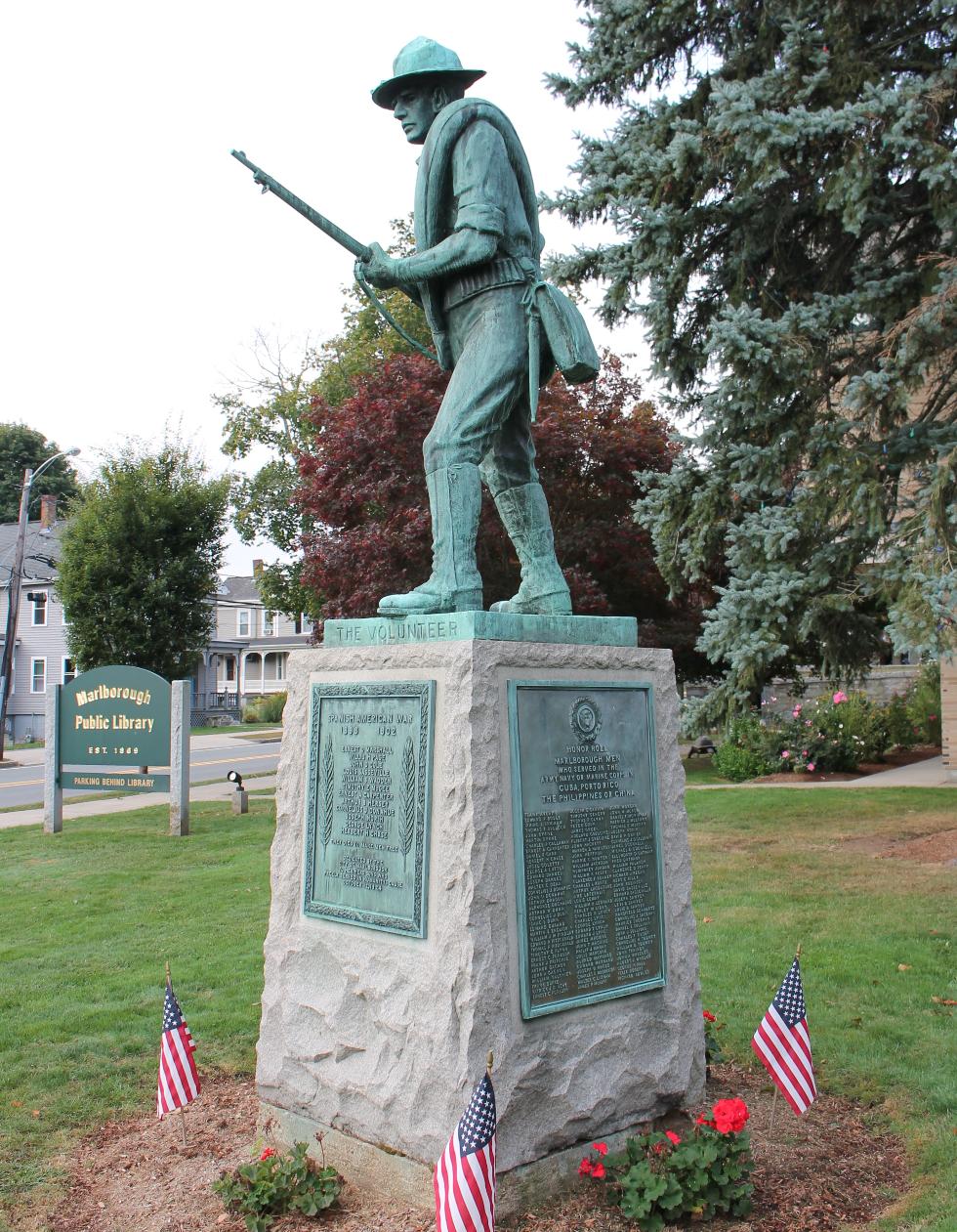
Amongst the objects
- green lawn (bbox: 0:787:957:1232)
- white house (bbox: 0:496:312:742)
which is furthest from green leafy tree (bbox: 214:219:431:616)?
green lawn (bbox: 0:787:957:1232)

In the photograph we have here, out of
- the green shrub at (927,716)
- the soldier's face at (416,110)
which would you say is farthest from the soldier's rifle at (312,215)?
the green shrub at (927,716)

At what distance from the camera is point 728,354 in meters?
10.4

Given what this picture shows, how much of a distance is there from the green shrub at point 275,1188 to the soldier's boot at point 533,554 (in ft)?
7.17

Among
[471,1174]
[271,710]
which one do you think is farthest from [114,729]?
[271,710]

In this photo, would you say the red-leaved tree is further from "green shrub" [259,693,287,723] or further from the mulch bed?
"green shrub" [259,693,287,723]

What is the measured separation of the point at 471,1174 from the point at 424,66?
12.9 ft

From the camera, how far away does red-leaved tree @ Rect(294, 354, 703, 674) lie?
1759 centimetres

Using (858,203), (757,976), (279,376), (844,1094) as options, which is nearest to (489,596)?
(858,203)

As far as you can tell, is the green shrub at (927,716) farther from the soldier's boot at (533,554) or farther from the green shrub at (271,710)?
the green shrub at (271,710)

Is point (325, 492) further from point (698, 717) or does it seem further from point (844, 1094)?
point (844, 1094)

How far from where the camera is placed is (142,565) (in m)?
25.1

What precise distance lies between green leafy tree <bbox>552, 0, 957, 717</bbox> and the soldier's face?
20.8 ft

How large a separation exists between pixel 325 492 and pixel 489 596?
11.5 ft

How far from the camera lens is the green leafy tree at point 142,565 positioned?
2514 centimetres
